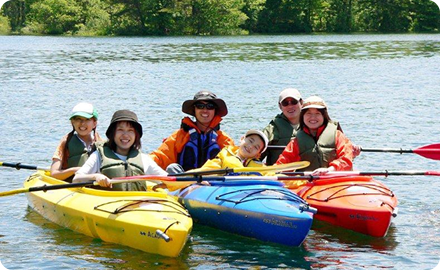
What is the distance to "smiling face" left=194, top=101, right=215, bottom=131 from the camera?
794 centimetres

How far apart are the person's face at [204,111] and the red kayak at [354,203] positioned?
1284 mm

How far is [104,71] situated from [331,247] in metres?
20.1

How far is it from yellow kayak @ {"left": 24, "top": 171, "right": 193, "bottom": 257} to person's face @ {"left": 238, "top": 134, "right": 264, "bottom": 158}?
33.5 inches

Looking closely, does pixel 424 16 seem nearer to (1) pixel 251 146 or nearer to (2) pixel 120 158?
(1) pixel 251 146

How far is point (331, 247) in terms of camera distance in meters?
6.79

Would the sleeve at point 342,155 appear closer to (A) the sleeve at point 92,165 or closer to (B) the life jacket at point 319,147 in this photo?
(B) the life jacket at point 319,147

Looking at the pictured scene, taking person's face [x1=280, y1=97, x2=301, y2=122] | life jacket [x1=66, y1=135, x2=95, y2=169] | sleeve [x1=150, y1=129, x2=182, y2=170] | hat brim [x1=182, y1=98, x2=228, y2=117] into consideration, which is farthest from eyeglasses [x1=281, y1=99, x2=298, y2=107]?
life jacket [x1=66, y1=135, x2=95, y2=169]

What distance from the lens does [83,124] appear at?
7.48 m

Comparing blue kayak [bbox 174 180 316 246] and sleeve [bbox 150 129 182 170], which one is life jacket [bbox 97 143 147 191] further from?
sleeve [bbox 150 129 182 170]

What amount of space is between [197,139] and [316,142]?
1242 millimetres

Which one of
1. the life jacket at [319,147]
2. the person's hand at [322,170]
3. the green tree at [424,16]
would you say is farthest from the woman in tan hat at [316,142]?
the green tree at [424,16]

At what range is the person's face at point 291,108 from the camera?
26.9 ft

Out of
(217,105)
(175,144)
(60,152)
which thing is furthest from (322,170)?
(60,152)

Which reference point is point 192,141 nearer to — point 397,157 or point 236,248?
point 236,248
